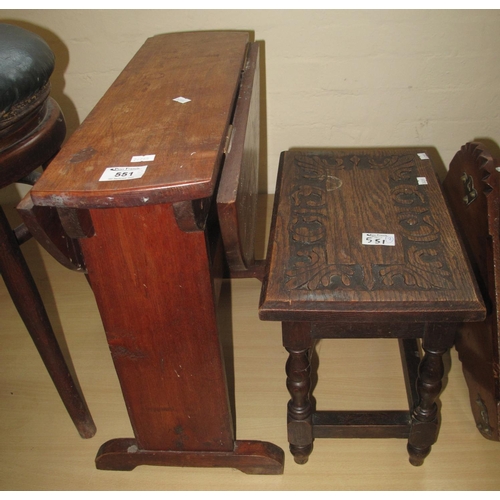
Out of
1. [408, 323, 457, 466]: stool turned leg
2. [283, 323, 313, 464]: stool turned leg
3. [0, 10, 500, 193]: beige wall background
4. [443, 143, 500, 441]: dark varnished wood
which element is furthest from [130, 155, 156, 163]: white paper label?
[0, 10, 500, 193]: beige wall background

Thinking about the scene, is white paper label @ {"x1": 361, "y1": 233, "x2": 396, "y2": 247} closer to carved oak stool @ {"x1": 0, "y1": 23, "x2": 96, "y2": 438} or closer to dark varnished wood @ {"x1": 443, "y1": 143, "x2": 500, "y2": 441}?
dark varnished wood @ {"x1": 443, "y1": 143, "x2": 500, "y2": 441}

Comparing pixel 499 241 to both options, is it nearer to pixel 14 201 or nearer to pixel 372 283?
pixel 372 283

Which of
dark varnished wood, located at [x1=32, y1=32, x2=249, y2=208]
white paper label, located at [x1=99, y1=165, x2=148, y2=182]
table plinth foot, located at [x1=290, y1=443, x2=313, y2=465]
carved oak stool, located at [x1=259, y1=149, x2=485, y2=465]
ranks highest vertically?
white paper label, located at [x1=99, y1=165, x2=148, y2=182]

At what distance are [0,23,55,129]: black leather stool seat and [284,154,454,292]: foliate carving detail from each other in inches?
25.1

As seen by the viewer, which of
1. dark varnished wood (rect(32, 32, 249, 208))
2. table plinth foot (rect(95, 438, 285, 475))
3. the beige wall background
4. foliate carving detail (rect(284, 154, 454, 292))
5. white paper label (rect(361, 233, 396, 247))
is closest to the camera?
dark varnished wood (rect(32, 32, 249, 208))

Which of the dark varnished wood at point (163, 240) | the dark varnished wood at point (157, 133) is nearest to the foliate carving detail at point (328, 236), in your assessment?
the dark varnished wood at point (163, 240)

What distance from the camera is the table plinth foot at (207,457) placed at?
1.36 metres

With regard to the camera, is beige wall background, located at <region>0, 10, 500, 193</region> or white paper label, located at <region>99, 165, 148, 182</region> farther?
beige wall background, located at <region>0, 10, 500, 193</region>

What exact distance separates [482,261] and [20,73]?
113 centimetres

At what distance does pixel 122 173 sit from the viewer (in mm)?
947

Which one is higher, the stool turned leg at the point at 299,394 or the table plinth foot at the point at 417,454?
the stool turned leg at the point at 299,394

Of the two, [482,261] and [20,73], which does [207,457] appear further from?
[20,73]

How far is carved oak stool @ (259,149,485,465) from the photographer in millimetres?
1114

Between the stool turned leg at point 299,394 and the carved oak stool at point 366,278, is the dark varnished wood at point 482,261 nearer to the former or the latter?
the carved oak stool at point 366,278
